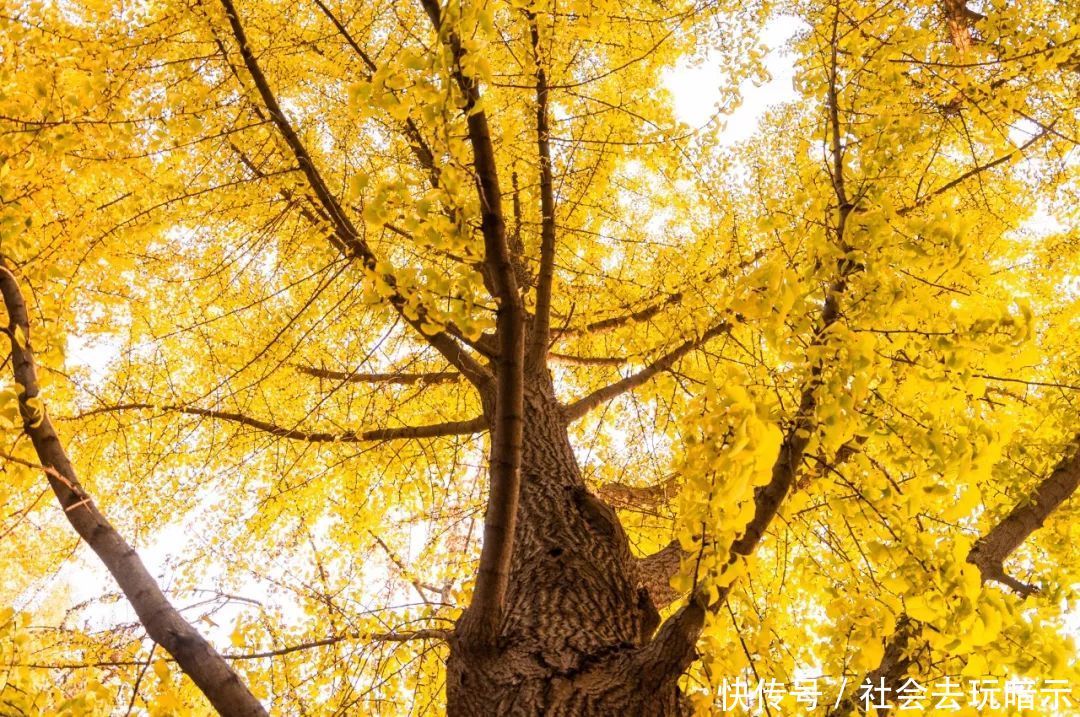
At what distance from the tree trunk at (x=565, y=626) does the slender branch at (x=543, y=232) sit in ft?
2.23

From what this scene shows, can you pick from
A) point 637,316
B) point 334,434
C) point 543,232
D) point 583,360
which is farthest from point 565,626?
point 583,360

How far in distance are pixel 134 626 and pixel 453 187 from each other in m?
2.64

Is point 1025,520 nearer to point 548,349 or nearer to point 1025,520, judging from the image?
point 1025,520

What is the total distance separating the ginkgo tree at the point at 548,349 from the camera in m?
1.66

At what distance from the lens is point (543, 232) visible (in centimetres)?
302

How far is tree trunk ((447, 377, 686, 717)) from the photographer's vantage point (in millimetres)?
2205

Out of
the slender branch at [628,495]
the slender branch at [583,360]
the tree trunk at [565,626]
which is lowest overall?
the tree trunk at [565,626]

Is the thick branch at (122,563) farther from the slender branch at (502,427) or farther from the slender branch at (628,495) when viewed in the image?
the slender branch at (628,495)

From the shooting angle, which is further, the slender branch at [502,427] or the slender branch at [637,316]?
the slender branch at [637,316]

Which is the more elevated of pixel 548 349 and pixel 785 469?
pixel 548 349

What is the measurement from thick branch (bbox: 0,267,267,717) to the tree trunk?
80cm

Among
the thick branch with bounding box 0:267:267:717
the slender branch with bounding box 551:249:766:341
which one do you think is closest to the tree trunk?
the thick branch with bounding box 0:267:267:717

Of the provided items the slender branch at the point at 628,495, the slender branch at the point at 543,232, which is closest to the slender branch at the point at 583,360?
the slender branch at the point at 628,495

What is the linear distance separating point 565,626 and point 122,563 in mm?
1498
